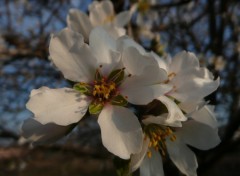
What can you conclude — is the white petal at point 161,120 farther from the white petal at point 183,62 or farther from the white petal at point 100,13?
the white petal at point 100,13

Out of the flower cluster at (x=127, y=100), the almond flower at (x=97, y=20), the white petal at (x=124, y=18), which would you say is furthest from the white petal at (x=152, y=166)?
the white petal at (x=124, y=18)

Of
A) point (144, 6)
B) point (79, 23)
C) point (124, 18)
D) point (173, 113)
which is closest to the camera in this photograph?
point (173, 113)

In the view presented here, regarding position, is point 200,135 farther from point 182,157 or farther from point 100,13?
point 100,13

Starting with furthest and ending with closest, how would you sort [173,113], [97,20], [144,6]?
1. [144,6]
2. [97,20]
3. [173,113]

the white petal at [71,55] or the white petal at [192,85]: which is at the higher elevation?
the white petal at [71,55]

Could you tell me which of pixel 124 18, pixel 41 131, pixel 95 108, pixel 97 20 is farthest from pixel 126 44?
pixel 124 18

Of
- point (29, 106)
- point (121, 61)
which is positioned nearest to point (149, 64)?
point (121, 61)
